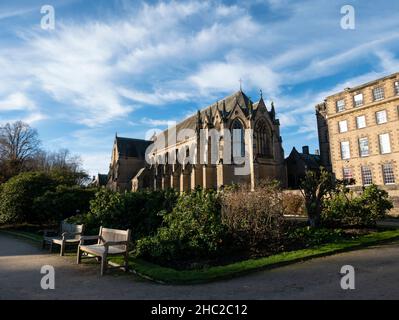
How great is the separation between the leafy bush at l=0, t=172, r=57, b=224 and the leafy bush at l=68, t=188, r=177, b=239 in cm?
827

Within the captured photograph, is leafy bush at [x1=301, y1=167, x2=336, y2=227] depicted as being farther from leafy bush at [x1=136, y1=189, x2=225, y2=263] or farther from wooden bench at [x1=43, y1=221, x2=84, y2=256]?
wooden bench at [x1=43, y1=221, x2=84, y2=256]

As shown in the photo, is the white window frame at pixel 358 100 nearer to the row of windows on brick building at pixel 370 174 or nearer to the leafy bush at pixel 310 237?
the row of windows on brick building at pixel 370 174

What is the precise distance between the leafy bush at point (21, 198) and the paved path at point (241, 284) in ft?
45.9

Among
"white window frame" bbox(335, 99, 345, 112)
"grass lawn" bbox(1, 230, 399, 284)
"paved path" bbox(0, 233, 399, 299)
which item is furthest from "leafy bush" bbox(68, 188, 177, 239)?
"white window frame" bbox(335, 99, 345, 112)

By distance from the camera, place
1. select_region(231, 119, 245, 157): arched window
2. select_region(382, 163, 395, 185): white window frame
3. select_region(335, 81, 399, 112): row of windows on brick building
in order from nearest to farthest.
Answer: select_region(382, 163, 395, 185): white window frame → select_region(335, 81, 399, 112): row of windows on brick building → select_region(231, 119, 245, 157): arched window

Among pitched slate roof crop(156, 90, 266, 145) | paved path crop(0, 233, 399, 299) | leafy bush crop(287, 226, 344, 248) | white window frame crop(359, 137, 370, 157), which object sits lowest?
paved path crop(0, 233, 399, 299)

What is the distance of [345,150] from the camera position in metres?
36.8

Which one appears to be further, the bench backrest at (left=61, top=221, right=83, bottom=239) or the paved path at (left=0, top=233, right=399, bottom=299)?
the bench backrest at (left=61, top=221, right=83, bottom=239)

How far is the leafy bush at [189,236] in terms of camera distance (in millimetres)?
9505

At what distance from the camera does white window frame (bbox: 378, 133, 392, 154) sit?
3231 cm

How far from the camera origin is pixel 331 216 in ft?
51.7

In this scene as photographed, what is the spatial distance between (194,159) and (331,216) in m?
28.4
